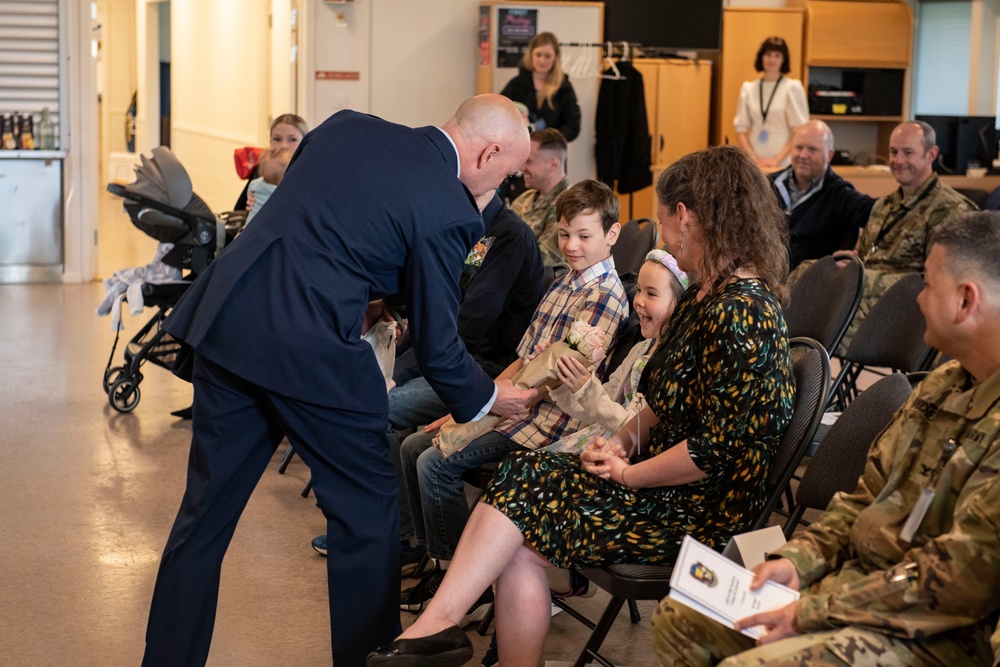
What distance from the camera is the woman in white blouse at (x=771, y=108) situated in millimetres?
8758

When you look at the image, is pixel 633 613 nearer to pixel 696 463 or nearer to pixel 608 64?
pixel 696 463

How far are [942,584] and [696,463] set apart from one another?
0.71m

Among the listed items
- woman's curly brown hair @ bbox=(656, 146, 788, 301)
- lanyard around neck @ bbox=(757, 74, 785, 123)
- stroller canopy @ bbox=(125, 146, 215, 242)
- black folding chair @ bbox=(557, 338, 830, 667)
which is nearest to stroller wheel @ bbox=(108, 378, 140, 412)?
stroller canopy @ bbox=(125, 146, 215, 242)

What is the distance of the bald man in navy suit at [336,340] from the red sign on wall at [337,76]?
7.22m

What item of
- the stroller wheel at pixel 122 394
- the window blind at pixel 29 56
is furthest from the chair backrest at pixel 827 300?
the window blind at pixel 29 56

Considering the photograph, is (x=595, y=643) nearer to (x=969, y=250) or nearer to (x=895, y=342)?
(x=969, y=250)

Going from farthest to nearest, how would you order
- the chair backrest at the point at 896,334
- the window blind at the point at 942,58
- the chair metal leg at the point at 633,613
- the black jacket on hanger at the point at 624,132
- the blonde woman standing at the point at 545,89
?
the window blind at the point at 942,58
the black jacket on hanger at the point at 624,132
the blonde woman standing at the point at 545,89
the chair backrest at the point at 896,334
the chair metal leg at the point at 633,613

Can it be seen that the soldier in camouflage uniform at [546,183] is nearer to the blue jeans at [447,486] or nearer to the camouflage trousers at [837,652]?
the blue jeans at [447,486]

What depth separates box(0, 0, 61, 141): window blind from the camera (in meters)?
9.03

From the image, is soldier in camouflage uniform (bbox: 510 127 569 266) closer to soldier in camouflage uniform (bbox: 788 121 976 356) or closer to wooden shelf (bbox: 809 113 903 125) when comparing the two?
soldier in camouflage uniform (bbox: 788 121 976 356)

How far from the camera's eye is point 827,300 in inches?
156

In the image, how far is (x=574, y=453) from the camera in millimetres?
2912

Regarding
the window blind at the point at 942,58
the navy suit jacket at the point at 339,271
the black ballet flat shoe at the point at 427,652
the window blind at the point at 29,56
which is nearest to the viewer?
the black ballet flat shoe at the point at 427,652

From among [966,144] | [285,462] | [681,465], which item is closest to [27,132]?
[285,462]
